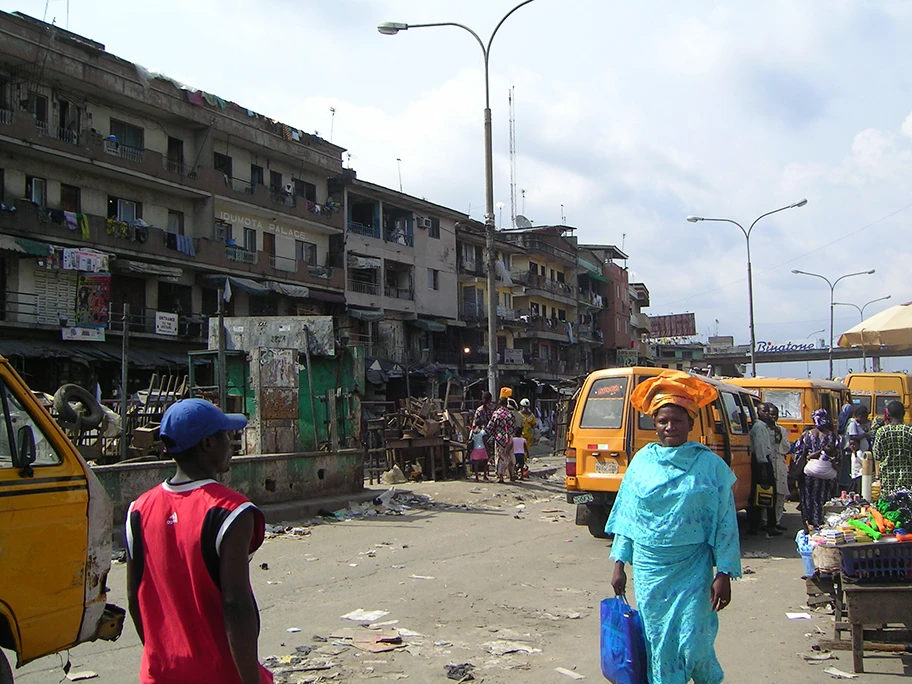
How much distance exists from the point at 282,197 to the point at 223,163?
3.31 metres

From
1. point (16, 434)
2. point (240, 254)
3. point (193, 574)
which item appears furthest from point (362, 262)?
point (193, 574)

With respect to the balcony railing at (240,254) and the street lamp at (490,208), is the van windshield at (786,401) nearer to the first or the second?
the street lamp at (490,208)

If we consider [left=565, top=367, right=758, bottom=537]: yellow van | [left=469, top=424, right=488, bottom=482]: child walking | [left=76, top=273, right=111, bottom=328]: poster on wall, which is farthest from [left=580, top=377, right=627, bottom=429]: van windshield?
[left=76, top=273, right=111, bottom=328]: poster on wall

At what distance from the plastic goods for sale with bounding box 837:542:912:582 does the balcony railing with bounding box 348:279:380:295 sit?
123 feet

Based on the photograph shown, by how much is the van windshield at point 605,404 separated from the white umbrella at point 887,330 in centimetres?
829

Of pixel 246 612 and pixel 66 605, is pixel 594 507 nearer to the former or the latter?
pixel 66 605

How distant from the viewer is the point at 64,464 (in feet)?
14.3

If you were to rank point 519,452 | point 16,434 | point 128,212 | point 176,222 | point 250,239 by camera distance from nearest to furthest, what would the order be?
point 16,434 → point 519,452 → point 128,212 → point 176,222 → point 250,239

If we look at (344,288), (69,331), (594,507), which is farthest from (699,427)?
(344,288)

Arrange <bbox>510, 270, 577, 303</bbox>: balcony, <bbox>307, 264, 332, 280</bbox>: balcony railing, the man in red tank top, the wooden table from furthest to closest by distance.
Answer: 1. <bbox>510, 270, 577, 303</bbox>: balcony
2. <bbox>307, 264, 332, 280</bbox>: balcony railing
3. the wooden table
4. the man in red tank top

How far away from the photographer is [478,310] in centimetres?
5144

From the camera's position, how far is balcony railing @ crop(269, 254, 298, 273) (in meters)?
37.7

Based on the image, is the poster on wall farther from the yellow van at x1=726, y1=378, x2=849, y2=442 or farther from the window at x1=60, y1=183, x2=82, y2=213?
the yellow van at x1=726, y1=378, x2=849, y2=442

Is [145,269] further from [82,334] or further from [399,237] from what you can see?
[399,237]
